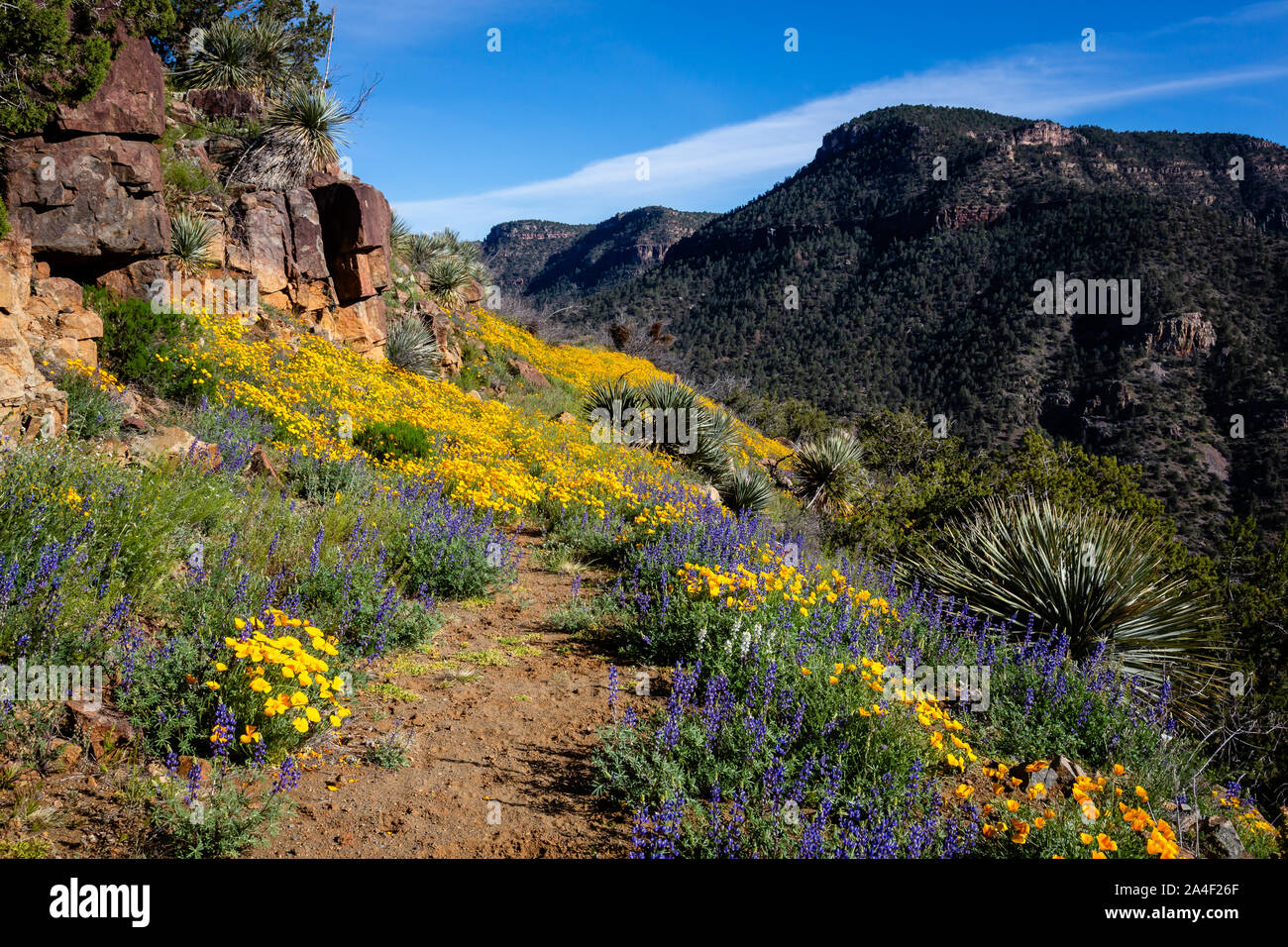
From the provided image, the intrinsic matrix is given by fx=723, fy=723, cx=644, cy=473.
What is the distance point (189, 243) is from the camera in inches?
420

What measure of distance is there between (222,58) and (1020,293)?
42.7m

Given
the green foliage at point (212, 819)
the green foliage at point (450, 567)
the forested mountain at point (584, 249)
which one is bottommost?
the green foliage at point (212, 819)

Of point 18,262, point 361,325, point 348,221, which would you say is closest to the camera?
point 18,262

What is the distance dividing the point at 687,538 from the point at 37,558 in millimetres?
4335

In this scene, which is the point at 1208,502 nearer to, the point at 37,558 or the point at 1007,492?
the point at 1007,492

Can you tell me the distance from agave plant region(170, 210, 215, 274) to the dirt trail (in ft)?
28.7

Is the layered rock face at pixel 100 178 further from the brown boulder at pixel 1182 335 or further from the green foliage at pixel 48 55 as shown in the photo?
the brown boulder at pixel 1182 335

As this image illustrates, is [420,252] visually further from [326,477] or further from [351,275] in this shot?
[326,477]

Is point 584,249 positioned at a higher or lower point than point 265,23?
higher

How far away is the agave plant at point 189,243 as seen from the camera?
10.6 metres

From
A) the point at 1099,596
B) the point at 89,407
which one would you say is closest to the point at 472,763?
the point at 1099,596

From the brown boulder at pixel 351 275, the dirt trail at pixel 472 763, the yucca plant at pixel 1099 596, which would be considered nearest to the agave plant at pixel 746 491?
the yucca plant at pixel 1099 596

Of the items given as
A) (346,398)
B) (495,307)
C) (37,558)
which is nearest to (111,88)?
(346,398)

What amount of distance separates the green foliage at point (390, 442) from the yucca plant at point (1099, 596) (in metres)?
5.92
